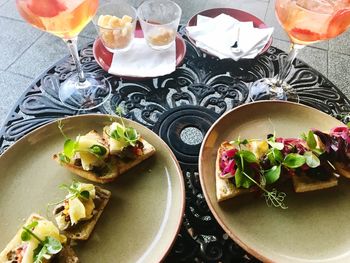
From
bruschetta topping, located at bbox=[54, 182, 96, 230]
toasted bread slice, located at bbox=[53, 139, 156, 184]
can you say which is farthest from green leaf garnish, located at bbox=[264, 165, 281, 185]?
bruschetta topping, located at bbox=[54, 182, 96, 230]

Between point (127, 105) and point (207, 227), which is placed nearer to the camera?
point (207, 227)

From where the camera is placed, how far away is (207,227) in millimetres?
762

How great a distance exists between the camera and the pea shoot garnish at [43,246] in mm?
605

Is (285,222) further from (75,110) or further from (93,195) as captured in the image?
(75,110)

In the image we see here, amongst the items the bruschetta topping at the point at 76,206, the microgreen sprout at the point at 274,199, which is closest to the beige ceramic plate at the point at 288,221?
the microgreen sprout at the point at 274,199

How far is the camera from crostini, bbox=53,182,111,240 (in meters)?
0.68

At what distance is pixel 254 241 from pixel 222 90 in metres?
0.46

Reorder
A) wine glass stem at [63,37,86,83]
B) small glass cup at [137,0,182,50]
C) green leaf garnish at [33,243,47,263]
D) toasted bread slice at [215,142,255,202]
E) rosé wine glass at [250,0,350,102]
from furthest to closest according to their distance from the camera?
small glass cup at [137,0,182,50] < wine glass stem at [63,37,86,83] < rosé wine glass at [250,0,350,102] < toasted bread slice at [215,142,255,202] < green leaf garnish at [33,243,47,263]

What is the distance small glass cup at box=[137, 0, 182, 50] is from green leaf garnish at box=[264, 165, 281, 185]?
513 mm

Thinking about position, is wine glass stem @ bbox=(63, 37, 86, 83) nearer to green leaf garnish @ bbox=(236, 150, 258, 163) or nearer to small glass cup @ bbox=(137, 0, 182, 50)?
small glass cup @ bbox=(137, 0, 182, 50)

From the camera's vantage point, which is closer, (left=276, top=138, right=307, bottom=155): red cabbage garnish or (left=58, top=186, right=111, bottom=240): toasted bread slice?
(left=58, top=186, right=111, bottom=240): toasted bread slice

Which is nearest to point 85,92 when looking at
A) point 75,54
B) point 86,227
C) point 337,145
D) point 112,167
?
point 75,54

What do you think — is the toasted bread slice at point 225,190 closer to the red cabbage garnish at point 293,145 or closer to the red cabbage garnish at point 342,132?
the red cabbage garnish at point 293,145

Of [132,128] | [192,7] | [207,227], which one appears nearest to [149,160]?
[132,128]
